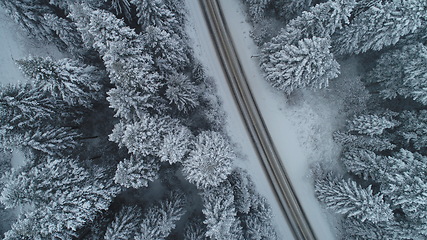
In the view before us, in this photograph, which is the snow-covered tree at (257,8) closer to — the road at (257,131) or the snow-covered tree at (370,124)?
the road at (257,131)

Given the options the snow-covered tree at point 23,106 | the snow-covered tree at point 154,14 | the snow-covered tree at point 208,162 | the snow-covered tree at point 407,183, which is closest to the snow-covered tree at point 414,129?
the snow-covered tree at point 407,183

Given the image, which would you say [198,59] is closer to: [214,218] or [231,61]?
[231,61]

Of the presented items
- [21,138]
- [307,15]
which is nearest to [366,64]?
[307,15]

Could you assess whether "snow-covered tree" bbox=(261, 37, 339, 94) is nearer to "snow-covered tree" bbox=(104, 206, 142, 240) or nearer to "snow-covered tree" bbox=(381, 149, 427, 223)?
"snow-covered tree" bbox=(381, 149, 427, 223)

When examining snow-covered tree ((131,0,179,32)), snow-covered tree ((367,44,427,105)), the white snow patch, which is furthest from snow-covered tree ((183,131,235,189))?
the white snow patch

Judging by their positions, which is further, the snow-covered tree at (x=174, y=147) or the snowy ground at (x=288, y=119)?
the snowy ground at (x=288, y=119)

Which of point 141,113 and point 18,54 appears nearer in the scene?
point 141,113

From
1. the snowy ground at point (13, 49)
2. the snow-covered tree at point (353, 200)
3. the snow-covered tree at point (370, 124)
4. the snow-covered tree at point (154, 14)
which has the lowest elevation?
the snow-covered tree at point (353, 200)

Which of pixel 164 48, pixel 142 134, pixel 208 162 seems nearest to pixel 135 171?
pixel 142 134
